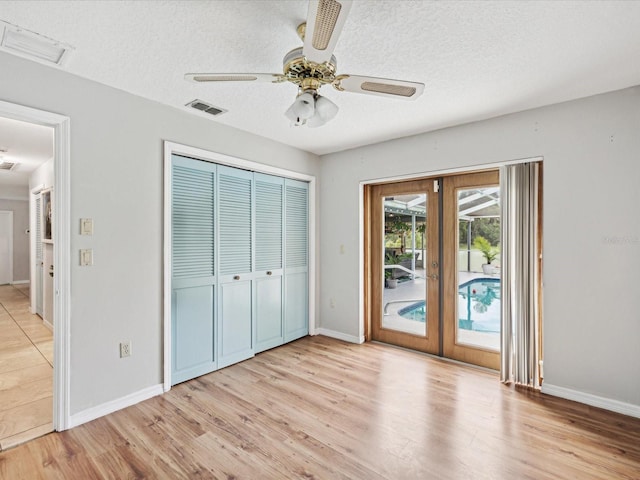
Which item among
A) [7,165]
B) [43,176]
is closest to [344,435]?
[43,176]

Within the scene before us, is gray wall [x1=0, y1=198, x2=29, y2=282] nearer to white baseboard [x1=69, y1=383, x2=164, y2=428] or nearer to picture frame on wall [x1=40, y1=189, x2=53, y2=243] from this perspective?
picture frame on wall [x1=40, y1=189, x2=53, y2=243]

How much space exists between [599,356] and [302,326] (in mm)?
3105

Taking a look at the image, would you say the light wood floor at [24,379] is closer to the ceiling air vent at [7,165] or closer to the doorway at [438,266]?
the ceiling air vent at [7,165]

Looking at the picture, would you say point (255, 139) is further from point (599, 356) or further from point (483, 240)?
point (599, 356)

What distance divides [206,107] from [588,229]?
344 centimetres

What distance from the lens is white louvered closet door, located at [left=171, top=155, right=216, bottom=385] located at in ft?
9.75

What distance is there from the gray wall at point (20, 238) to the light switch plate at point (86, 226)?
9053mm

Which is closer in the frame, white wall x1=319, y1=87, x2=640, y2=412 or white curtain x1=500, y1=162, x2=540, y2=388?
white wall x1=319, y1=87, x2=640, y2=412

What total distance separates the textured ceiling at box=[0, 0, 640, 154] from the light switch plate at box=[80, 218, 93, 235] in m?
1.06

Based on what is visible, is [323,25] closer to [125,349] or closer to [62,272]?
[62,272]

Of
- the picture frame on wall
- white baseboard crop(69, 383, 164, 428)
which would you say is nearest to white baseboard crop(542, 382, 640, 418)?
white baseboard crop(69, 383, 164, 428)

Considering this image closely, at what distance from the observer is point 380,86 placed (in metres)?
1.78

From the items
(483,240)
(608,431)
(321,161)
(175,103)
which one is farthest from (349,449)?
(321,161)

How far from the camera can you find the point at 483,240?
3340 millimetres
